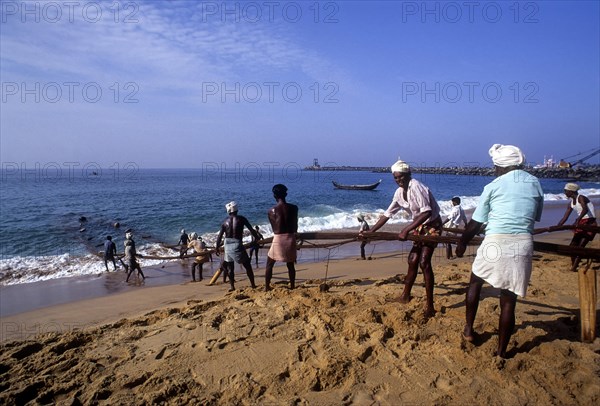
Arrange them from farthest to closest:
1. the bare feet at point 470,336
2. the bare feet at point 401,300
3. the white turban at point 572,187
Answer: the white turban at point 572,187, the bare feet at point 401,300, the bare feet at point 470,336

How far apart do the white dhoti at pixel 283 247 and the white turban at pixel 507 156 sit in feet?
10.3

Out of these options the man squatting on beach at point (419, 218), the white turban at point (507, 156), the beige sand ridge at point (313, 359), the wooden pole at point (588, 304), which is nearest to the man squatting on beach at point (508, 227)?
the white turban at point (507, 156)

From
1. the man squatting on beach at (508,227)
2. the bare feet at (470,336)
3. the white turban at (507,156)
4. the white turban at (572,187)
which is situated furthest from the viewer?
the white turban at (572,187)

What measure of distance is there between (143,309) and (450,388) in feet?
17.7

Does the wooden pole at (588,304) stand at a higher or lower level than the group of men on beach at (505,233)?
lower

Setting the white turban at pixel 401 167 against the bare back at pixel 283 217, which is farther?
the bare back at pixel 283 217

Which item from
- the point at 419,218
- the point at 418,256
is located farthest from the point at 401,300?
the point at 419,218

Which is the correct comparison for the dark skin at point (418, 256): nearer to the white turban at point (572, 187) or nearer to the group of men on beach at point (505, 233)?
the group of men on beach at point (505, 233)

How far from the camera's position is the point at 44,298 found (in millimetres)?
8430

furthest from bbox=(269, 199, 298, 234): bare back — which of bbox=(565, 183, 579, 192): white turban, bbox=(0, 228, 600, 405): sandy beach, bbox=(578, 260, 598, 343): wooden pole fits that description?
bbox=(565, 183, 579, 192): white turban

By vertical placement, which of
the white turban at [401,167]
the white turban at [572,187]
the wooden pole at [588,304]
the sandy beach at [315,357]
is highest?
the white turban at [401,167]

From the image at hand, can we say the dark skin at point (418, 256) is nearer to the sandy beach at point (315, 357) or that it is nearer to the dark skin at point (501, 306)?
the sandy beach at point (315, 357)

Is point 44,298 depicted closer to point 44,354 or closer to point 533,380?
point 44,354

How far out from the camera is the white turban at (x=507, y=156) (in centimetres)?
307
